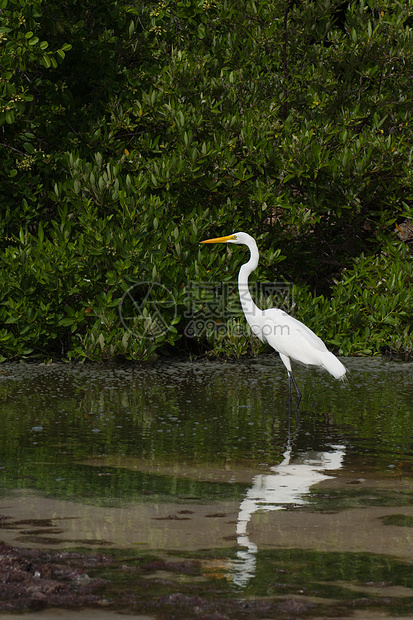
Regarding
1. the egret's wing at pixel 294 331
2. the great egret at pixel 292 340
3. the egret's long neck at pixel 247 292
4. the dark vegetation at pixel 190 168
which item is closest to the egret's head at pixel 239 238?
the egret's long neck at pixel 247 292

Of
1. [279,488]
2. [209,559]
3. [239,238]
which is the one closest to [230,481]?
[279,488]

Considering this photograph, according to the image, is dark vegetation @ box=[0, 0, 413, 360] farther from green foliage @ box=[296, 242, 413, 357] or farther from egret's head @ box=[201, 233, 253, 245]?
egret's head @ box=[201, 233, 253, 245]

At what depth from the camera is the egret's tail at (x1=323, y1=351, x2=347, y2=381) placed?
27.5ft

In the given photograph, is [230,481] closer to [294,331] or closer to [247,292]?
[294,331]

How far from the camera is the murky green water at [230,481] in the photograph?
3.78 metres

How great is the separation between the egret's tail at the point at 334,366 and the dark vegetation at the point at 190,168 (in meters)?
2.78

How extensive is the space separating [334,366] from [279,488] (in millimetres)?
3245

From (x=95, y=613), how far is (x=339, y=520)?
5.92 feet

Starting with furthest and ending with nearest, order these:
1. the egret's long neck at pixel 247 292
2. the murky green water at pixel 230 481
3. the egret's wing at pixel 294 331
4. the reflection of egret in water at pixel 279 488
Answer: the egret's long neck at pixel 247 292 → the egret's wing at pixel 294 331 → the reflection of egret in water at pixel 279 488 → the murky green water at pixel 230 481

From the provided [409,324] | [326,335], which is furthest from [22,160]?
[409,324]

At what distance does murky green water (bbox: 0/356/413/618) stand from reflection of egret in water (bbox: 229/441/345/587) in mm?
11

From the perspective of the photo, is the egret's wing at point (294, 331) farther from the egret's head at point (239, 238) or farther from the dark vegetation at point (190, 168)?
the dark vegetation at point (190, 168)

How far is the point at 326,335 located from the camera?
1184cm

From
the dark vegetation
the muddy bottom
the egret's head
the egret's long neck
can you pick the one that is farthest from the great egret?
the muddy bottom
